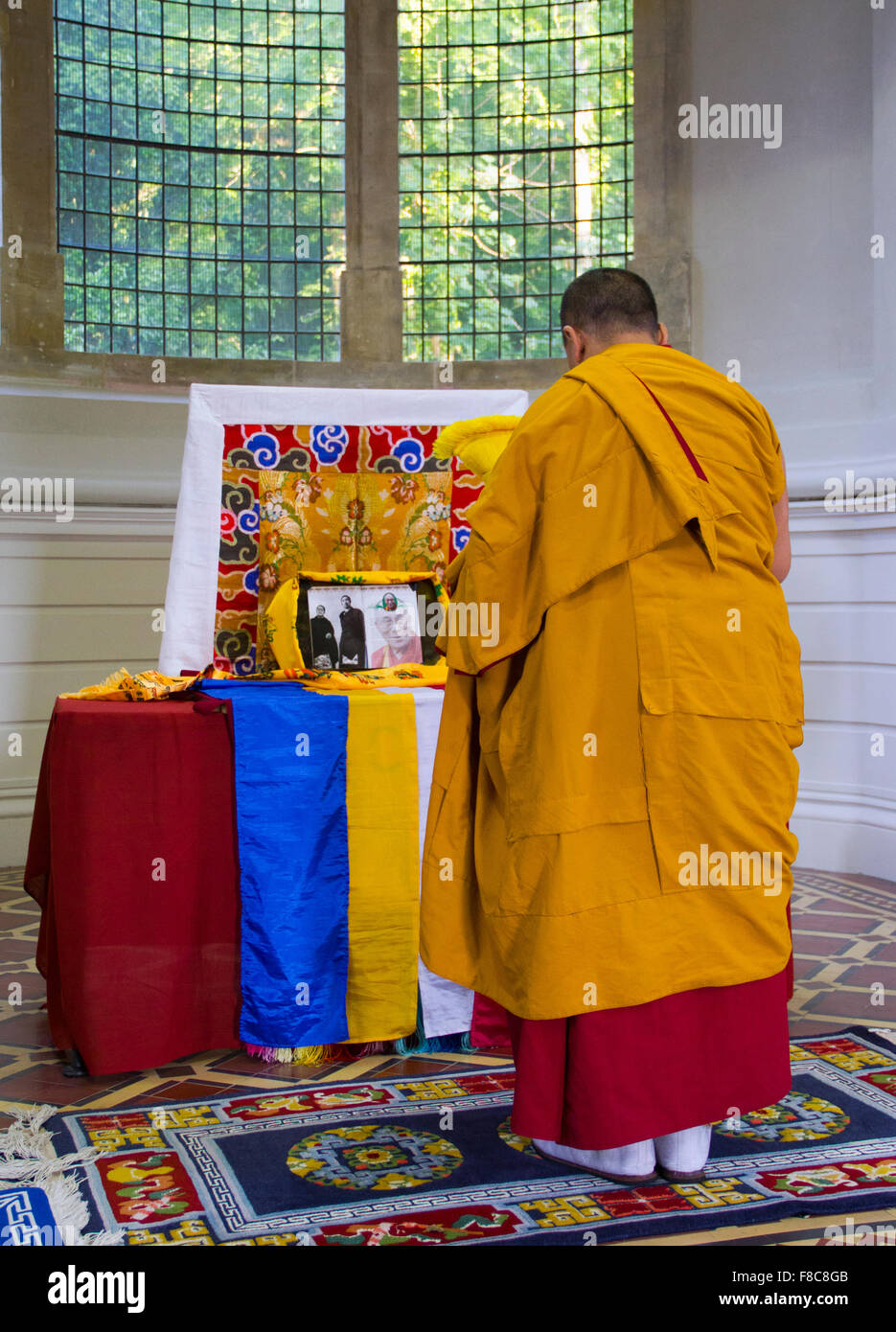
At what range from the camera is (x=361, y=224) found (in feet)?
23.8

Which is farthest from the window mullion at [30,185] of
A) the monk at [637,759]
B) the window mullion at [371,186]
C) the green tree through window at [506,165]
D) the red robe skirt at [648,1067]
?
the red robe skirt at [648,1067]

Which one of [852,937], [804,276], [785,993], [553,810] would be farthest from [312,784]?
[804,276]

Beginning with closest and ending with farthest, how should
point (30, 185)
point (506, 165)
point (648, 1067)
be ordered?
1. point (648, 1067)
2. point (30, 185)
3. point (506, 165)

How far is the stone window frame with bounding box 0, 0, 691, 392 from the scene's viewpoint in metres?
6.49

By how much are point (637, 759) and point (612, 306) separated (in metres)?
0.99

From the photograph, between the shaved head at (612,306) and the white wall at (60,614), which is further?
the white wall at (60,614)

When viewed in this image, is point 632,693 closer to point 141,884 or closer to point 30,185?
point 141,884

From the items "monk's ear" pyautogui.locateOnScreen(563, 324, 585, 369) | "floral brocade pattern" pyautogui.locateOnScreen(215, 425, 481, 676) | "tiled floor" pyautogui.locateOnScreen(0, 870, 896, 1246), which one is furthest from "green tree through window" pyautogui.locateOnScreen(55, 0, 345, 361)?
"monk's ear" pyautogui.locateOnScreen(563, 324, 585, 369)

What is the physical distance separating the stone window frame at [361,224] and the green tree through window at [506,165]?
231 millimetres

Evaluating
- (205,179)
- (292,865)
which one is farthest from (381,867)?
(205,179)

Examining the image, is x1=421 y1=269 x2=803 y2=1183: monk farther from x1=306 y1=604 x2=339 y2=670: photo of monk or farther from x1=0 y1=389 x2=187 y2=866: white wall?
x1=0 y1=389 x2=187 y2=866: white wall

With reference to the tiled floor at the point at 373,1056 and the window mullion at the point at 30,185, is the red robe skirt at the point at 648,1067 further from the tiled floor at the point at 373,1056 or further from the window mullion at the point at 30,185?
the window mullion at the point at 30,185

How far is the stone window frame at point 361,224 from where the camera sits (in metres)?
6.49

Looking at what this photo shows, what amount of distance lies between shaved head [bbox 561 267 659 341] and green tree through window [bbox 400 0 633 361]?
16.1 ft
